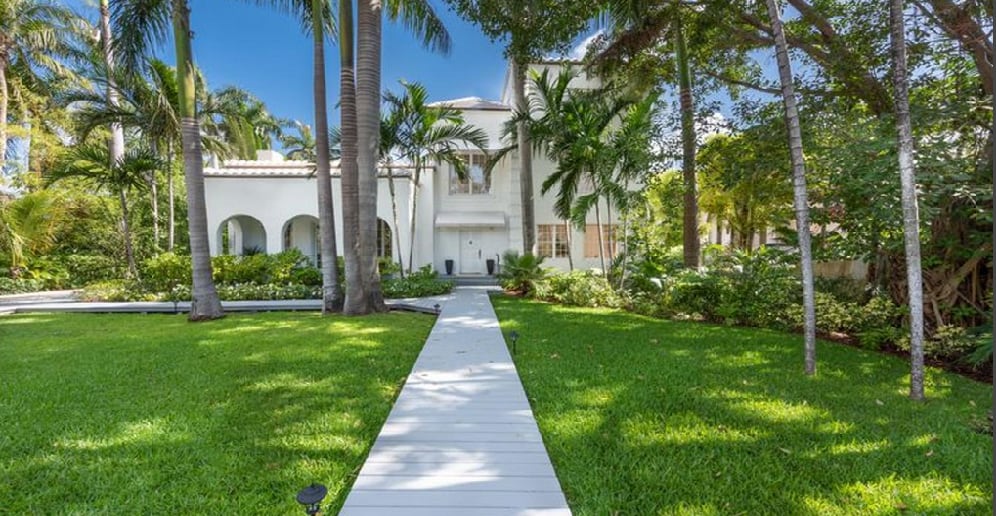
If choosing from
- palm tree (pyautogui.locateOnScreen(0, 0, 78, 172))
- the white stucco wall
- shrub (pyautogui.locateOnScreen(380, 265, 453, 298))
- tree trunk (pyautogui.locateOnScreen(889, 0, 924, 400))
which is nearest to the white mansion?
the white stucco wall

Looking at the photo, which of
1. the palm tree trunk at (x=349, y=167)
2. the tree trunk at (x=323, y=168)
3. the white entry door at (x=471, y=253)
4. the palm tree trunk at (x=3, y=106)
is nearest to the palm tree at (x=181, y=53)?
the tree trunk at (x=323, y=168)

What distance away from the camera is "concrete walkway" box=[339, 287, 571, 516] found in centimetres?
264

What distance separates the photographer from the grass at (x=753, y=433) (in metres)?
2.73

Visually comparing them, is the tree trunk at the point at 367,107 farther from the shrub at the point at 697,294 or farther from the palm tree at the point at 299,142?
the palm tree at the point at 299,142

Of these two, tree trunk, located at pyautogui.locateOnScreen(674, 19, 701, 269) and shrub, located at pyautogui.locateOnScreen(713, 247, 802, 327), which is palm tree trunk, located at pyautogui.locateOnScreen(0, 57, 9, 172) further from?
shrub, located at pyautogui.locateOnScreen(713, 247, 802, 327)

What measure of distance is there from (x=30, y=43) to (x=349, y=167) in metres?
17.5

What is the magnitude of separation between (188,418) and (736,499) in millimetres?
4476

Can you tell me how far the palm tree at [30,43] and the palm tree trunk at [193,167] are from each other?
1358 centimetres

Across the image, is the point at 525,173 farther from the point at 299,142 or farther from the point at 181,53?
the point at 299,142

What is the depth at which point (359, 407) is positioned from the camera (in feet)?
13.8

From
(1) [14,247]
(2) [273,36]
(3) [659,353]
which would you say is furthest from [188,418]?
(1) [14,247]

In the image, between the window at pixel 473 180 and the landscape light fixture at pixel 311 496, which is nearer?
the landscape light fixture at pixel 311 496

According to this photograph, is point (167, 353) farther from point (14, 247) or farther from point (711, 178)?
point (14, 247)

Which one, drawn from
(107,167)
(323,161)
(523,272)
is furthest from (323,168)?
(107,167)
